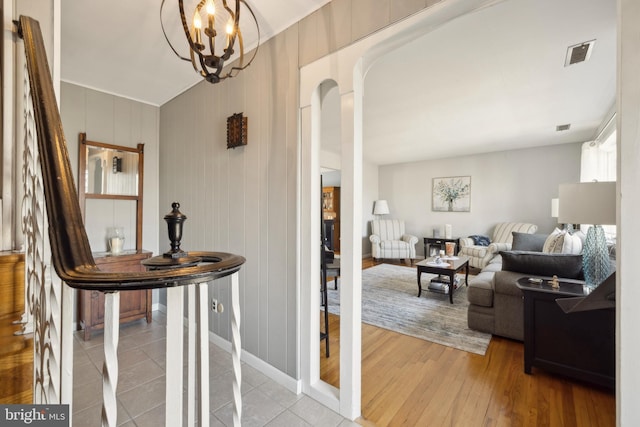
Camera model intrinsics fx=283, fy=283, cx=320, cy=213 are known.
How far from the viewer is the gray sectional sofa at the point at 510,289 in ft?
8.41

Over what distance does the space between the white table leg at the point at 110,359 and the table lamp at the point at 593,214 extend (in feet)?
9.12

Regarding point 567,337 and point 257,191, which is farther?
point 257,191

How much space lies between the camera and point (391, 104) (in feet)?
11.7

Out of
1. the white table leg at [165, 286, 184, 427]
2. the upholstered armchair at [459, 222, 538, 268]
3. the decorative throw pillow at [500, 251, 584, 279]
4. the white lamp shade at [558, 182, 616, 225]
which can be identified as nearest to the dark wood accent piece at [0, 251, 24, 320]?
the white table leg at [165, 286, 184, 427]

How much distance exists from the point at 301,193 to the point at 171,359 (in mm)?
1444

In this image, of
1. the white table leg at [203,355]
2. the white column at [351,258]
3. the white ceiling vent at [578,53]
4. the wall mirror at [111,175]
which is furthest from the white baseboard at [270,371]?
the white ceiling vent at [578,53]

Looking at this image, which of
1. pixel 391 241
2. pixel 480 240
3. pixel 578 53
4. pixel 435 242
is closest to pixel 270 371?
pixel 578 53

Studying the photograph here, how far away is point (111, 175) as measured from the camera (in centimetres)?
325

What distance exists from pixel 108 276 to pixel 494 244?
6.07 m

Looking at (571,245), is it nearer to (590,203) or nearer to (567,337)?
(590,203)

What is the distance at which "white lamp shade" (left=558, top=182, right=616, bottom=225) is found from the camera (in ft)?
6.52

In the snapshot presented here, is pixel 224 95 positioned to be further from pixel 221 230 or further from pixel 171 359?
pixel 171 359

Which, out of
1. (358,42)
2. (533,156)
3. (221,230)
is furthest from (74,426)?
(533,156)

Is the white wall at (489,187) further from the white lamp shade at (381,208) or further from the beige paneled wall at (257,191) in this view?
the beige paneled wall at (257,191)
